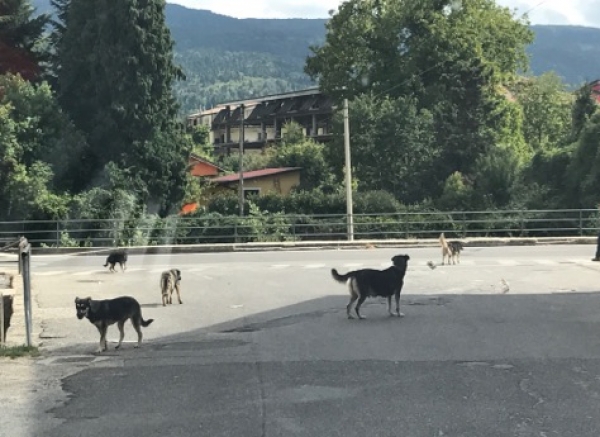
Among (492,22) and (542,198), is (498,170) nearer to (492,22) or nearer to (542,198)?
(542,198)

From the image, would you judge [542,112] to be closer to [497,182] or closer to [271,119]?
[497,182]

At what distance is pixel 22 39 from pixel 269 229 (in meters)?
23.6

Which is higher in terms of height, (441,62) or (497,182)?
(441,62)

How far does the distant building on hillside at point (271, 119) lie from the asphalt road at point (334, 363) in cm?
8726

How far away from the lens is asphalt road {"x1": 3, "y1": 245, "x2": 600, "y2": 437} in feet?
21.1

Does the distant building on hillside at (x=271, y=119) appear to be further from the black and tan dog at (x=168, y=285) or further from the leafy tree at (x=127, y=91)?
the black and tan dog at (x=168, y=285)

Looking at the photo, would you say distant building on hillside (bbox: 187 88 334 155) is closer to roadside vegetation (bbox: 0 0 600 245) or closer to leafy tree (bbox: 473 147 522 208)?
roadside vegetation (bbox: 0 0 600 245)

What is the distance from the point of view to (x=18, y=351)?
952 centimetres

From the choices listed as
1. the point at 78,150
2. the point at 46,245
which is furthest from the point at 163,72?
the point at 46,245

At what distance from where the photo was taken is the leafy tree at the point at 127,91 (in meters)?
41.1

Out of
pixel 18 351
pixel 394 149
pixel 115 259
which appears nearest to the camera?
pixel 18 351

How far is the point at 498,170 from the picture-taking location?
47.3 metres

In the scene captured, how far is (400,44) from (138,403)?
54945 mm

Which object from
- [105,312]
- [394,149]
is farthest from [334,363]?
[394,149]
